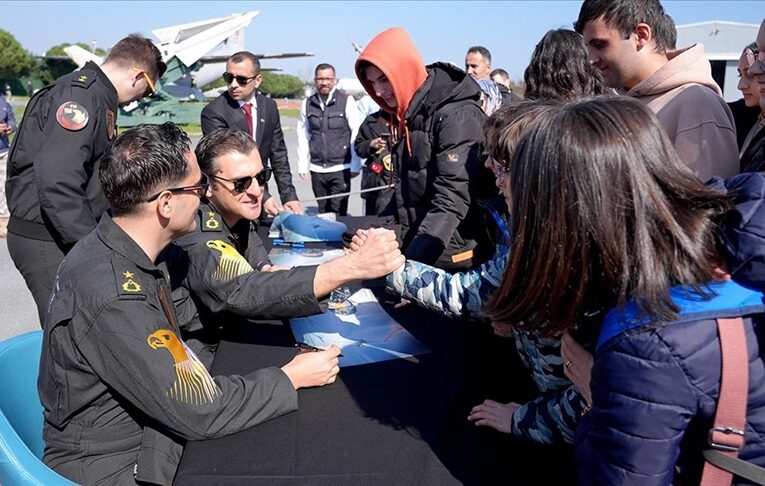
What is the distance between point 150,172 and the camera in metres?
1.66

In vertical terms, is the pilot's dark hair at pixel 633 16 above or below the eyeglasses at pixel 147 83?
above

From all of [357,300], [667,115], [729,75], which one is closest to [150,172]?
[357,300]

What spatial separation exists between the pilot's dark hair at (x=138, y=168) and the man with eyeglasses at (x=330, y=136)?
4.44 metres

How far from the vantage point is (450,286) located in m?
1.82

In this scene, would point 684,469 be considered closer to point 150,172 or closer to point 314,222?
point 150,172

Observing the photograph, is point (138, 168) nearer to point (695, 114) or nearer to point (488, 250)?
point (488, 250)

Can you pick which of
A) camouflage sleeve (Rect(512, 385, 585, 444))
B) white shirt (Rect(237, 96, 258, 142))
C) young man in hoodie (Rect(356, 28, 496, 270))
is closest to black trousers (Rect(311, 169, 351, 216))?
white shirt (Rect(237, 96, 258, 142))

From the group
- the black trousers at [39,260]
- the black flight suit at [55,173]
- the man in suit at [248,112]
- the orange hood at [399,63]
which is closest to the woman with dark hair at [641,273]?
the orange hood at [399,63]

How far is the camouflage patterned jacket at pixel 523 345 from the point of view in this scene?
1235 millimetres

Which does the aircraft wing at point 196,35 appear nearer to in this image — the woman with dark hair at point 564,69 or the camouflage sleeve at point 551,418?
the woman with dark hair at point 564,69

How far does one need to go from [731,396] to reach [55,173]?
8.80ft

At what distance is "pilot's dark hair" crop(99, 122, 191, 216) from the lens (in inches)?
64.5

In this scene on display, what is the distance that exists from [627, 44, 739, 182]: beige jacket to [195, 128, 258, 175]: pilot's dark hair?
155 centimetres

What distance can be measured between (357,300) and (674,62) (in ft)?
4.71
